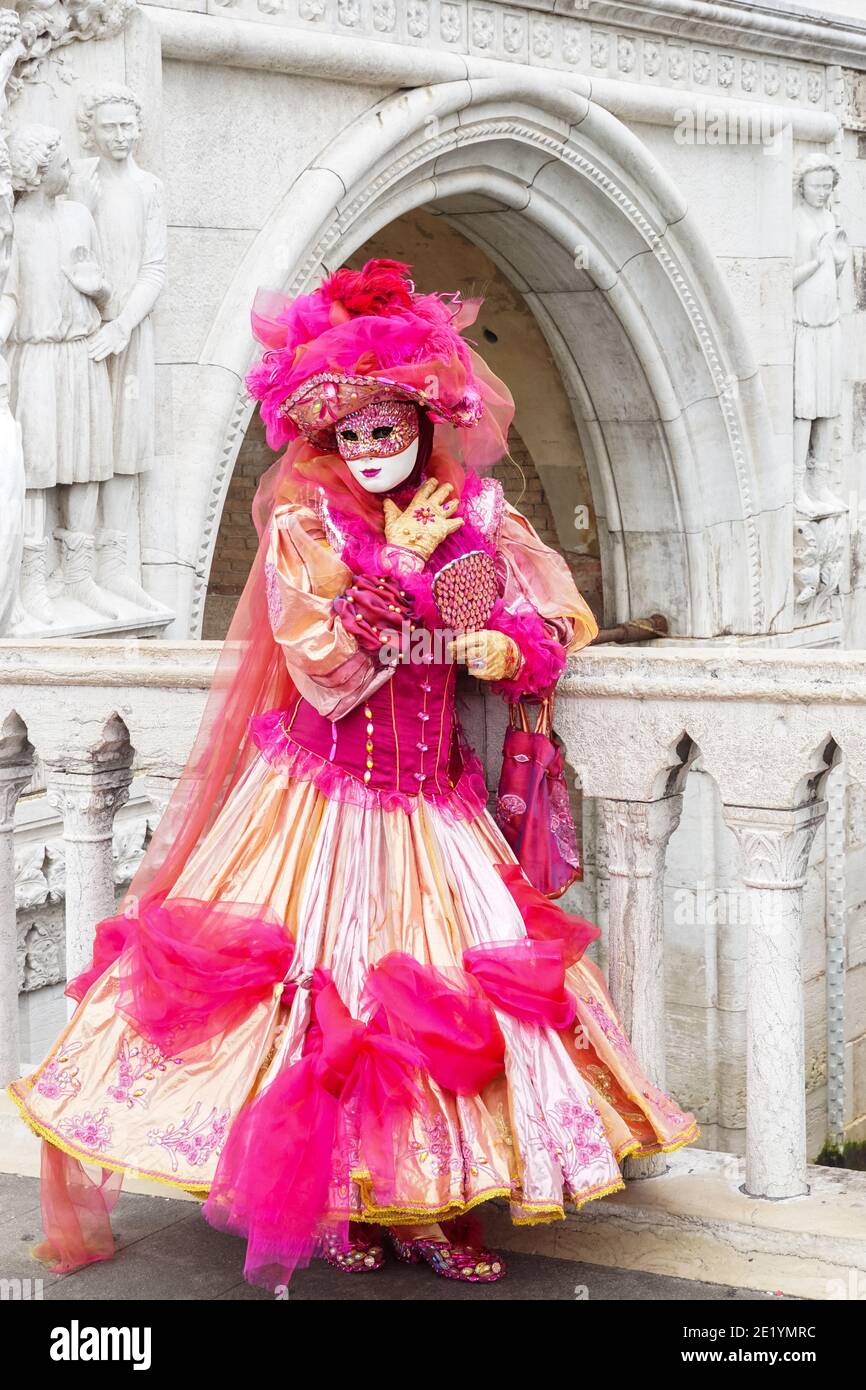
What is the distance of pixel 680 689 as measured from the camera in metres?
2.58

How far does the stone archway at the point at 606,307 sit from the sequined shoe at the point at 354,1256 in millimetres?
3182

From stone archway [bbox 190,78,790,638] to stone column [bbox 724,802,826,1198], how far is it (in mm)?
3072

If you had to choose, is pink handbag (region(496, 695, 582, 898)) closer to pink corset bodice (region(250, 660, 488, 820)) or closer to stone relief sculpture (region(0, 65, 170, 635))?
pink corset bodice (region(250, 660, 488, 820))

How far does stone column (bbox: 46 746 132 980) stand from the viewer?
3.05 metres

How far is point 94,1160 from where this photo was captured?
236 cm

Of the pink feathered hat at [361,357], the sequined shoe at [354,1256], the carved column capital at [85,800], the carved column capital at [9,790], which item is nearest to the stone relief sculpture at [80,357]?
the carved column capital at [9,790]

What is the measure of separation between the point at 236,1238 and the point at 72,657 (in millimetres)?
980

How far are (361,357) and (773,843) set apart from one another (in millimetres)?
863

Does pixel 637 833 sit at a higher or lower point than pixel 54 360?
lower

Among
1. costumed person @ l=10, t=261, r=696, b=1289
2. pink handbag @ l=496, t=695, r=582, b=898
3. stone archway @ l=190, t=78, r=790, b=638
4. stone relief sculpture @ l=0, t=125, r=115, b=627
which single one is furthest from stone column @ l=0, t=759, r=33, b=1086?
stone archway @ l=190, t=78, r=790, b=638

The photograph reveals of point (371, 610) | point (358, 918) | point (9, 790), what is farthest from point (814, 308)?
point (358, 918)

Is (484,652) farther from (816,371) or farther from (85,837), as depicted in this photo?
(816,371)
